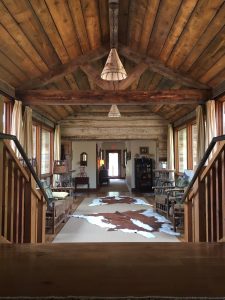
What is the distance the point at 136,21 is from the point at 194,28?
1079 millimetres

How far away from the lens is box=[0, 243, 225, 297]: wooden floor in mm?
1345

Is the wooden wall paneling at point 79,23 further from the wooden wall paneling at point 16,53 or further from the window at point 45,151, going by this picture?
the window at point 45,151

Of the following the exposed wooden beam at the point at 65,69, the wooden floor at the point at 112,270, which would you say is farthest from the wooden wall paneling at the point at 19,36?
the wooden floor at the point at 112,270

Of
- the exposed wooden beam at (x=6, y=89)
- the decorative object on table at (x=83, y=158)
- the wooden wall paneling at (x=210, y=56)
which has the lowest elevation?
the decorative object on table at (x=83, y=158)

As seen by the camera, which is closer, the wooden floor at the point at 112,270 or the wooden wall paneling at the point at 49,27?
the wooden floor at the point at 112,270

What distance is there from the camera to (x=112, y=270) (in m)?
1.63

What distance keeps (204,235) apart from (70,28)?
3896 mm

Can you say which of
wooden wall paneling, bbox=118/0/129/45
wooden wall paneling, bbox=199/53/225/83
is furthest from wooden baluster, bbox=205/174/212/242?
wooden wall paneling, bbox=118/0/129/45

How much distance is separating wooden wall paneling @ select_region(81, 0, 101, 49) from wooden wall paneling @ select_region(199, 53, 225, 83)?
2.19m

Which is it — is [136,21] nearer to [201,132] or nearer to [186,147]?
[201,132]

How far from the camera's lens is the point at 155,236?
16.5ft

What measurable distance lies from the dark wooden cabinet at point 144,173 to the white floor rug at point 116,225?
11.0ft

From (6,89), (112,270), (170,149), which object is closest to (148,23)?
(6,89)

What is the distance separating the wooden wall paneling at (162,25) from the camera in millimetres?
4159
